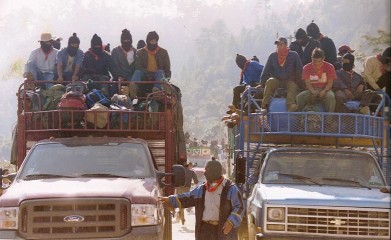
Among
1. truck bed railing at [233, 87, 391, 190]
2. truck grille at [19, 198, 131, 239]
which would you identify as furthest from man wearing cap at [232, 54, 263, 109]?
truck grille at [19, 198, 131, 239]

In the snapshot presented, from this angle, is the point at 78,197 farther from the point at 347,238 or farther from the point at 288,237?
the point at 347,238

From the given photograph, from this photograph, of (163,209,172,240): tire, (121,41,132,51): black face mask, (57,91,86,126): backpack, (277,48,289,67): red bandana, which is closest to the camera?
(163,209,172,240): tire

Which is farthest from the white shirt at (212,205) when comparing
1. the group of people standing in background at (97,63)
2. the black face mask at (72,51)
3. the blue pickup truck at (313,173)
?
the black face mask at (72,51)

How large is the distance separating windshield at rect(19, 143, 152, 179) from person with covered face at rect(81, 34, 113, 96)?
148 inches

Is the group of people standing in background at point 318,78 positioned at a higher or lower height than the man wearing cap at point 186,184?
higher

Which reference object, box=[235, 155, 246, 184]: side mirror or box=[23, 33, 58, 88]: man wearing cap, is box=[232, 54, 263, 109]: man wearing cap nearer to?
box=[23, 33, 58, 88]: man wearing cap

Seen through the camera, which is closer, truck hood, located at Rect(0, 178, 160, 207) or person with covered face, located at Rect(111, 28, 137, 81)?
truck hood, located at Rect(0, 178, 160, 207)

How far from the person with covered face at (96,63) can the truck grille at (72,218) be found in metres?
5.36

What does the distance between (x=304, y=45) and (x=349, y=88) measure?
1.96m

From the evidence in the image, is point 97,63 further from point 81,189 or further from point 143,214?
point 143,214

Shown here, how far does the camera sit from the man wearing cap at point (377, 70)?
13.1 m

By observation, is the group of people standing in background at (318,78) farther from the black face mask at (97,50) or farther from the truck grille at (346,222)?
the truck grille at (346,222)

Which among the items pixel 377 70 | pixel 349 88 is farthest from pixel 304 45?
pixel 349 88

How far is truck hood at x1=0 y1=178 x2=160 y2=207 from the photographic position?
783cm
